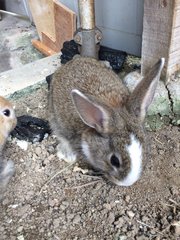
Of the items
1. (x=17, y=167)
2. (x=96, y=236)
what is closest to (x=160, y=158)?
(x=96, y=236)

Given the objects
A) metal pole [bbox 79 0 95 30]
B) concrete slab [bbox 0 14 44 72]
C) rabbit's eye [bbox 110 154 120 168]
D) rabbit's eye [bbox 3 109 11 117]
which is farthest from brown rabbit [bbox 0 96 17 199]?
concrete slab [bbox 0 14 44 72]

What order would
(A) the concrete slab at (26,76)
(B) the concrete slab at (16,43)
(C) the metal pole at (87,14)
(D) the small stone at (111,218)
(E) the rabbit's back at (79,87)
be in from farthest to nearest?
(B) the concrete slab at (16,43) → (A) the concrete slab at (26,76) → (C) the metal pole at (87,14) → (E) the rabbit's back at (79,87) → (D) the small stone at (111,218)

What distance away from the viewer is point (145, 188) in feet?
8.19

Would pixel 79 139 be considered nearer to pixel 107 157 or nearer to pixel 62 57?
pixel 107 157

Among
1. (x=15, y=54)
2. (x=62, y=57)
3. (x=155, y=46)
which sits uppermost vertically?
(x=155, y=46)

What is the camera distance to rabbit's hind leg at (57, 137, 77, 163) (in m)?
2.75

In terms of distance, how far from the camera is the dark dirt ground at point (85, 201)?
2250mm

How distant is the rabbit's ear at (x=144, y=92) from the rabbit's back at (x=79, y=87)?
176mm

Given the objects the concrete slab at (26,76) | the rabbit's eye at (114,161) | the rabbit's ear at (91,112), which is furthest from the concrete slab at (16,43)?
the rabbit's eye at (114,161)

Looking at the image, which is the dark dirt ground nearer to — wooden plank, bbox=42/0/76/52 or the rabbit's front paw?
the rabbit's front paw

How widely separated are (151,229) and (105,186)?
44 centimetres

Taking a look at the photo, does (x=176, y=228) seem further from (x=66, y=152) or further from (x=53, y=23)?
(x=53, y=23)

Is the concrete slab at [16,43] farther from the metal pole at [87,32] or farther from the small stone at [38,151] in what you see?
the small stone at [38,151]

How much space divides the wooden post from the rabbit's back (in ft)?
Result: 1.22
